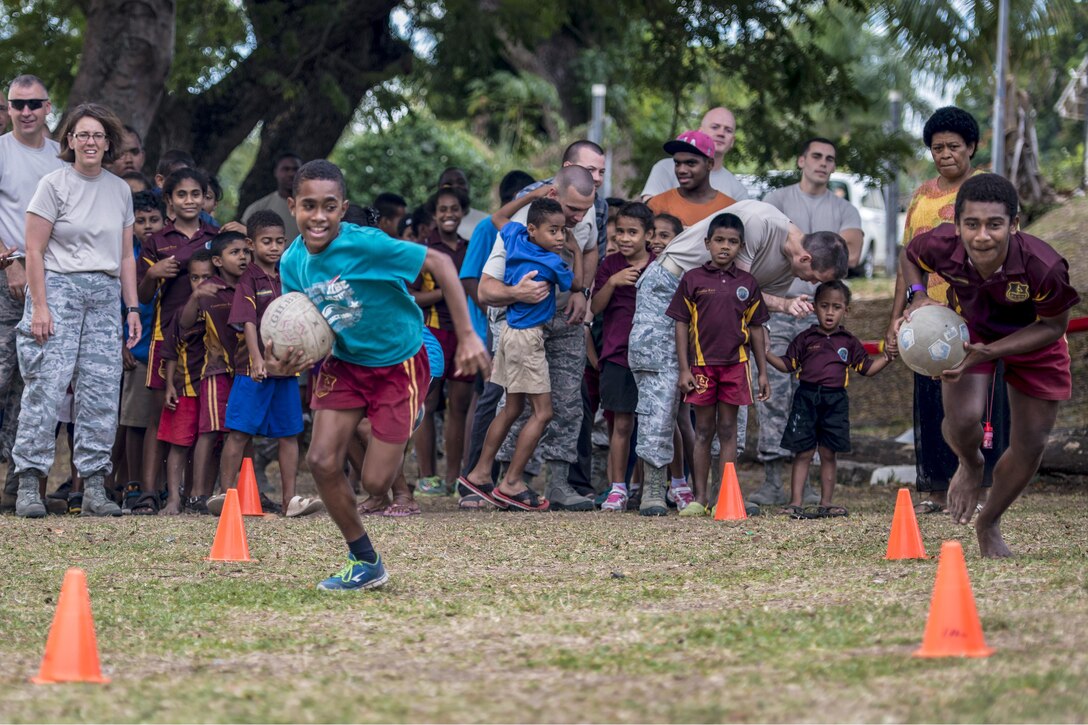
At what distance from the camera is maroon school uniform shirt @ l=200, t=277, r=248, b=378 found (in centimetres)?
1009

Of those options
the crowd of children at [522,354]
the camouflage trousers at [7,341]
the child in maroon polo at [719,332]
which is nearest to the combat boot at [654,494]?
the crowd of children at [522,354]

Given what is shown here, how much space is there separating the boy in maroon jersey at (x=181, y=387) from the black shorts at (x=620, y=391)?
8.95 feet

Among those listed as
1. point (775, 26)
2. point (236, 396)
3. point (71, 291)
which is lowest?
point (236, 396)

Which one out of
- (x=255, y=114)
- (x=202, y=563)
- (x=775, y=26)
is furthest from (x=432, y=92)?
(x=202, y=563)

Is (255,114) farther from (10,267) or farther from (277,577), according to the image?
(277,577)

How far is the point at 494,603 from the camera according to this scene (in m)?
6.37

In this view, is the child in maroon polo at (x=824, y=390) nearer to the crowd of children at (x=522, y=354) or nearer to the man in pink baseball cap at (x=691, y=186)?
the crowd of children at (x=522, y=354)

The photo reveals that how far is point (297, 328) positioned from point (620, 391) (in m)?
4.27

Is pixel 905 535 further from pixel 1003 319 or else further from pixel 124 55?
pixel 124 55

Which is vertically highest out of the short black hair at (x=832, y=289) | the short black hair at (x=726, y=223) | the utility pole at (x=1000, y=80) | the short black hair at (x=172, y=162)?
the utility pole at (x=1000, y=80)

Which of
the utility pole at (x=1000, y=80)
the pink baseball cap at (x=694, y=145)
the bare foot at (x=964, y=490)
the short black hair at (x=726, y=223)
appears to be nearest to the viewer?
the bare foot at (x=964, y=490)

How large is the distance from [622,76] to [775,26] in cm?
567

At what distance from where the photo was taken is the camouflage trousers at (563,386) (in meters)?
10.4

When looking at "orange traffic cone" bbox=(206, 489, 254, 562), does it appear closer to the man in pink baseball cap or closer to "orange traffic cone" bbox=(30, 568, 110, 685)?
"orange traffic cone" bbox=(30, 568, 110, 685)
